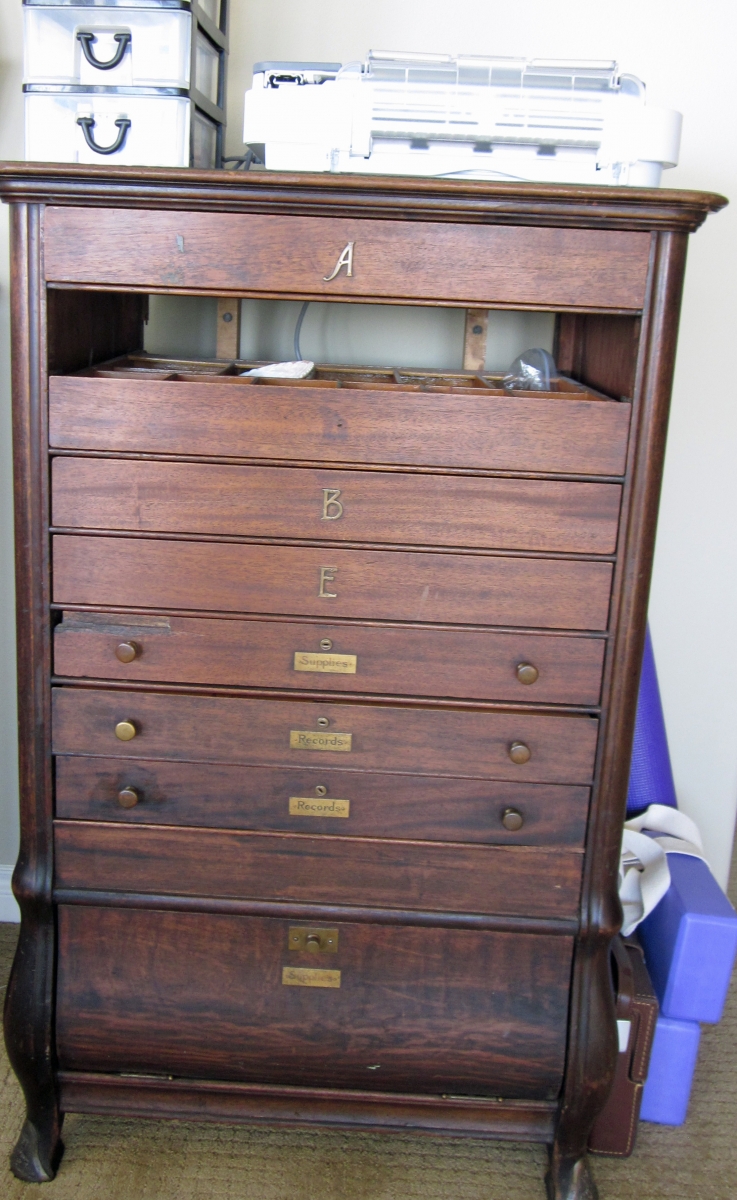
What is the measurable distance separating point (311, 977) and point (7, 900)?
0.95 m

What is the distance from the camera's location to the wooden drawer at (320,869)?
1.45m

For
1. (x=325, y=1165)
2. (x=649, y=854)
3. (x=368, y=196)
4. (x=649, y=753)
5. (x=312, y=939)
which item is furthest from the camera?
(x=649, y=753)

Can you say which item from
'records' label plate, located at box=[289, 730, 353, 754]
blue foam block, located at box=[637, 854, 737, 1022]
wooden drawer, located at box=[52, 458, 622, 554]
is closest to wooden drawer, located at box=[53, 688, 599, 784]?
'records' label plate, located at box=[289, 730, 353, 754]

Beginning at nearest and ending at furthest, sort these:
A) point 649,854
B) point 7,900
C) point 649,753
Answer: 1. point 649,854
2. point 649,753
3. point 7,900

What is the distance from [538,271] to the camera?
127 cm

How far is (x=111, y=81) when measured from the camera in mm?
1338

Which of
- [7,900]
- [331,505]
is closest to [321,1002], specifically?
[331,505]

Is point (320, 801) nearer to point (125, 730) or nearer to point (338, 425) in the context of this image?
point (125, 730)

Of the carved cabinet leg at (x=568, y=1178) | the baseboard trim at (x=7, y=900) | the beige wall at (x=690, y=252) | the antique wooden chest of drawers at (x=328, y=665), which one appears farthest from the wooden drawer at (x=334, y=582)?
the baseboard trim at (x=7, y=900)

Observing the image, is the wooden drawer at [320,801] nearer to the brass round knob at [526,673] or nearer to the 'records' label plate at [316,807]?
the 'records' label plate at [316,807]

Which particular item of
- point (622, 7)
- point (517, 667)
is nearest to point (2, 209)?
point (622, 7)

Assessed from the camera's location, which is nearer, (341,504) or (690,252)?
(341,504)

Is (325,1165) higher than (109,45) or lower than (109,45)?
lower

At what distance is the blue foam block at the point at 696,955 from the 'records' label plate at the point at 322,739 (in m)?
0.64
